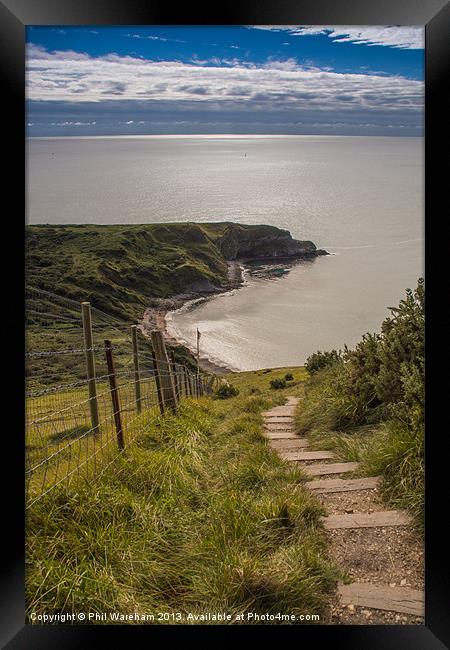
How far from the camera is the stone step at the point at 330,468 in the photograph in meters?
3.59

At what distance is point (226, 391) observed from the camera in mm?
6918

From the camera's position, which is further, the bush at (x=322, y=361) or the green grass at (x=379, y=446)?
the bush at (x=322, y=361)

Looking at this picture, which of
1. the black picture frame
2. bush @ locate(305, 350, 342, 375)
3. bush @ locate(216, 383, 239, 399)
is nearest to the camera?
the black picture frame

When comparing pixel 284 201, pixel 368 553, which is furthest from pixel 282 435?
pixel 284 201

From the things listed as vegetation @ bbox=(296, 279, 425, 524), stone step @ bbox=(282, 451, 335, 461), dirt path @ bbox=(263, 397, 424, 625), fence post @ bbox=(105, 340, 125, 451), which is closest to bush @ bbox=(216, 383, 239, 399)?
vegetation @ bbox=(296, 279, 425, 524)

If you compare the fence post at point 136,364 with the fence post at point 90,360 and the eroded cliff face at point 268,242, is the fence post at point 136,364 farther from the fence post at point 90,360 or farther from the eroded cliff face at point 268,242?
the eroded cliff face at point 268,242

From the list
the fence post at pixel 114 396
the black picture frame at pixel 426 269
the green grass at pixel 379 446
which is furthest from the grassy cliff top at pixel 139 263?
the green grass at pixel 379 446

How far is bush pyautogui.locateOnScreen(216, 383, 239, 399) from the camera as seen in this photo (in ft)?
22.0

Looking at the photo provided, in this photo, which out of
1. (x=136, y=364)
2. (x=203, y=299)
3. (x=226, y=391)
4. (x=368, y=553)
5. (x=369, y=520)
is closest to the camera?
(x=368, y=553)

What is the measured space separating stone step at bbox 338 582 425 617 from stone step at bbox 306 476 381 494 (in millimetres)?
705

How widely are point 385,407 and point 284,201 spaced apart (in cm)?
172

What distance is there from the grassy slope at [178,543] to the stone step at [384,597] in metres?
0.10

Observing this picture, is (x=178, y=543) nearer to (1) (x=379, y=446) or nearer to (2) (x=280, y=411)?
(1) (x=379, y=446)

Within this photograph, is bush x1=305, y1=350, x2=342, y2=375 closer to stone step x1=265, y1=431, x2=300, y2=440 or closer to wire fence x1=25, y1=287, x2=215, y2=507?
stone step x1=265, y1=431, x2=300, y2=440
